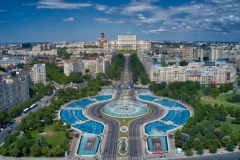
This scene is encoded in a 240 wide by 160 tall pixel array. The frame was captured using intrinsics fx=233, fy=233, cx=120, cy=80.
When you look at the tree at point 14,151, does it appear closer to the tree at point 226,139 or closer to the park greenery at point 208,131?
the park greenery at point 208,131

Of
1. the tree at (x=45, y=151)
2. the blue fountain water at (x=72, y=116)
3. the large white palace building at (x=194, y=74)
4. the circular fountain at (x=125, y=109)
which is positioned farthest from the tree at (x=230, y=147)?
the large white palace building at (x=194, y=74)

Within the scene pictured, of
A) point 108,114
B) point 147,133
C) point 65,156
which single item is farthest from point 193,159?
point 108,114

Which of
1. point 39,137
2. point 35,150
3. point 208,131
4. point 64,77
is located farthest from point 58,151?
point 64,77

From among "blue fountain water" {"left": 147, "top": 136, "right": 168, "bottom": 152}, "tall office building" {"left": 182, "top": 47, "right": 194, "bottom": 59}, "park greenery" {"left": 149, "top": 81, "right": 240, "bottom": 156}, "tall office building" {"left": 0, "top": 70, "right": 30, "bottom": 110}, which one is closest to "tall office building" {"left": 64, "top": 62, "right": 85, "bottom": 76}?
"tall office building" {"left": 0, "top": 70, "right": 30, "bottom": 110}

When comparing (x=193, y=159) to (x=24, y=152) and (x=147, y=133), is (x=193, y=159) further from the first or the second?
(x=24, y=152)

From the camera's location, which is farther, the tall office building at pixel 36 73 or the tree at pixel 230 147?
the tall office building at pixel 36 73

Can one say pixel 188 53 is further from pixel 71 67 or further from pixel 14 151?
pixel 14 151
